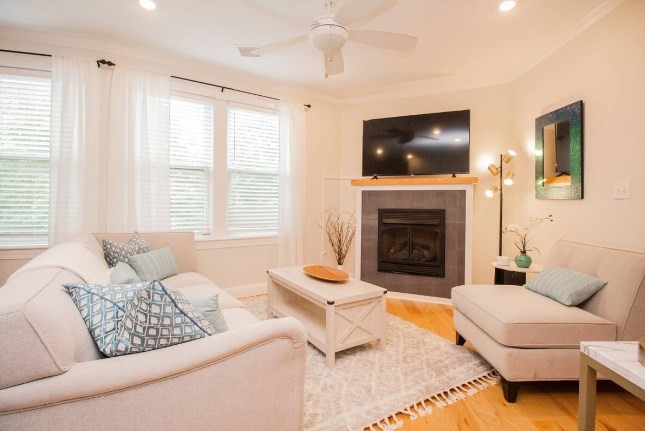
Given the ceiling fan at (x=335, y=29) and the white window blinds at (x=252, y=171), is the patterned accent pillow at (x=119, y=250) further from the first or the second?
the ceiling fan at (x=335, y=29)

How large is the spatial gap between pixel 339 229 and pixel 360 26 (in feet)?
8.51

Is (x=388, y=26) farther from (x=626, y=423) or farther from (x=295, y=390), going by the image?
(x=626, y=423)

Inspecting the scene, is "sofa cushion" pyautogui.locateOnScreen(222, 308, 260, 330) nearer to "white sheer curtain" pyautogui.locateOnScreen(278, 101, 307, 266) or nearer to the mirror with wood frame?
"white sheer curtain" pyautogui.locateOnScreen(278, 101, 307, 266)

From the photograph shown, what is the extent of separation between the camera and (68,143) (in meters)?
2.83

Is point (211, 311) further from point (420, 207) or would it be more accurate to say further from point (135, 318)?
point (420, 207)

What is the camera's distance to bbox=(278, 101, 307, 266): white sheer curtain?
4031 mm

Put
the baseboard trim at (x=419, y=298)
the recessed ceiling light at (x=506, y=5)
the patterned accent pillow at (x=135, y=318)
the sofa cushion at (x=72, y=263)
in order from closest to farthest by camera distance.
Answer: the patterned accent pillow at (x=135, y=318) → the sofa cushion at (x=72, y=263) → the recessed ceiling light at (x=506, y=5) → the baseboard trim at (x=419, y=298)

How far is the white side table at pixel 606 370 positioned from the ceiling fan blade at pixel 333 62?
2.15 meters

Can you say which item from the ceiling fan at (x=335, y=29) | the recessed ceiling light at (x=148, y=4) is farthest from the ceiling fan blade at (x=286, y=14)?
the recessed ceiling light at (x=148, y=4)

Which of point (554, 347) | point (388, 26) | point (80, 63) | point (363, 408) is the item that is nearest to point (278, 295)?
point (363, 408)

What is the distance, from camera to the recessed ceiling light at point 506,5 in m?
2.34

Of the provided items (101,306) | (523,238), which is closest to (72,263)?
(101,306)

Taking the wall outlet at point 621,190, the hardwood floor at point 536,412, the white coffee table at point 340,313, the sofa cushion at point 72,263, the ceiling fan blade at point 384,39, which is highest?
the ceiling fan blade at point 384,39

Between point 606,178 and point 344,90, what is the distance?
117 inches
